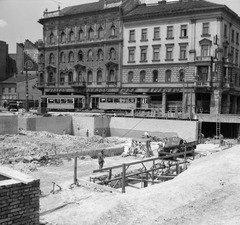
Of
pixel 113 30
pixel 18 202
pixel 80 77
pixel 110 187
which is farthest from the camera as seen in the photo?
pixel 80 77

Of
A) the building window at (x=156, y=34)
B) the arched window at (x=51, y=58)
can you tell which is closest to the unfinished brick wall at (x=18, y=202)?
the building window at (x=156, y=34)

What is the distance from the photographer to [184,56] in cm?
5138

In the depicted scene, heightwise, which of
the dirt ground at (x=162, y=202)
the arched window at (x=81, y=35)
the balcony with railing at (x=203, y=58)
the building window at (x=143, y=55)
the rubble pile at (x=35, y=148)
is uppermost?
the arched window at (x=81, y=35)

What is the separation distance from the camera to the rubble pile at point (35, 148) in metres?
24.9

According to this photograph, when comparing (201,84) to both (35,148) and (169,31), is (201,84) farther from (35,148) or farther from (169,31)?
(35,148)

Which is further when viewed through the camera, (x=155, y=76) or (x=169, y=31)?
(x=155, y=76)

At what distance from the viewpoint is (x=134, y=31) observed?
55406 mm

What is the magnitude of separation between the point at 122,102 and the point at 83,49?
50.4 ft

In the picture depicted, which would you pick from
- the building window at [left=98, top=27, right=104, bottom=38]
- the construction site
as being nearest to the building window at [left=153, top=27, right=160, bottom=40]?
the building window at [left=98, top=27, right=104, bottom=38]

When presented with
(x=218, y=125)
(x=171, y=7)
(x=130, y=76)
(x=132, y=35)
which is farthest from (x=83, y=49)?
(x=218, y=125)

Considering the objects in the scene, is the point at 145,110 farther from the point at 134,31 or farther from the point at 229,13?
the point at 229,13

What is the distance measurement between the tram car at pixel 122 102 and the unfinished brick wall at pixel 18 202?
132 ft

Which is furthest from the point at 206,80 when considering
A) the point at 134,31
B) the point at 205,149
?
the point at 205,149

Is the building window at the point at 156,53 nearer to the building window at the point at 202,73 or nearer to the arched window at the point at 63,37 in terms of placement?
the building window at the point at 202,73
